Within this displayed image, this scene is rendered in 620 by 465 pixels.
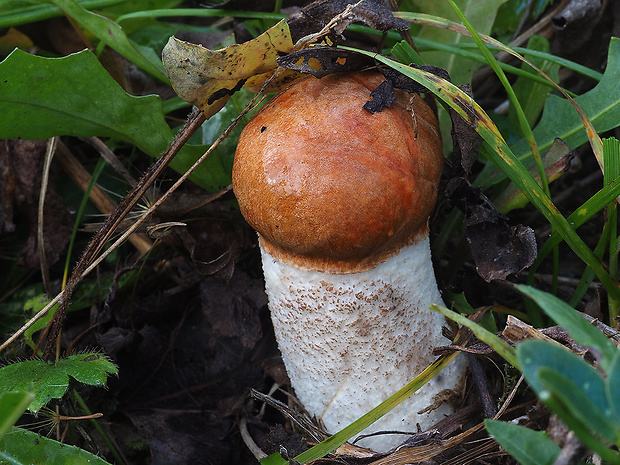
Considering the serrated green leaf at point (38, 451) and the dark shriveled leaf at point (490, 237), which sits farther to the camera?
the dark shriveled leaf at point (490, 237)

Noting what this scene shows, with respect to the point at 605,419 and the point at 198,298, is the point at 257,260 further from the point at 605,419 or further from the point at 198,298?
the point at 605,419

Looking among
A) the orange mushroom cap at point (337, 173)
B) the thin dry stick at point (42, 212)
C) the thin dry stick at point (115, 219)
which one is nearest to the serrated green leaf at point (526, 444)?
the orange mushroom cap at point (337, 173)

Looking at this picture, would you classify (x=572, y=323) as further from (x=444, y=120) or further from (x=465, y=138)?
(x=444, y=120)

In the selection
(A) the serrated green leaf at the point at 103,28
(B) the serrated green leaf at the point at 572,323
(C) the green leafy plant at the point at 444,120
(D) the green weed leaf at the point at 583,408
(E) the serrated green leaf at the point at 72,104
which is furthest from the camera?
(A) the serrated green leaf at the point at 103,28

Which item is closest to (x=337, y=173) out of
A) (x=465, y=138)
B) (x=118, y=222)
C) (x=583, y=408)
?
(x=465, y=138)

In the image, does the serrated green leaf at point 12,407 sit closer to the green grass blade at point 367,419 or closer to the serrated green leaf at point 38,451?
the serrated green leaf at point 38,451

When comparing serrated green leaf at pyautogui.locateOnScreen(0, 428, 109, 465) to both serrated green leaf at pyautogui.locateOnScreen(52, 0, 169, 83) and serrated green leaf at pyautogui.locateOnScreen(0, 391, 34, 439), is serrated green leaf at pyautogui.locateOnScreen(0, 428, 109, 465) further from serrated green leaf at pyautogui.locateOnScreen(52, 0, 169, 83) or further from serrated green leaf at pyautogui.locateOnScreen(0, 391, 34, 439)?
serrated green leaf at pyautogui.locateOnScreen(52, 0, 169, 83)
